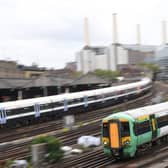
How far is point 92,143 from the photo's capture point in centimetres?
2656

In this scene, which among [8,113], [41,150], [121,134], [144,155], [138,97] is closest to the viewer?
[41,150]

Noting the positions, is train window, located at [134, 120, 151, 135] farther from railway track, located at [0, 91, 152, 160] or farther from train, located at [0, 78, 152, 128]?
train, located at [0, 78, 152, 128]

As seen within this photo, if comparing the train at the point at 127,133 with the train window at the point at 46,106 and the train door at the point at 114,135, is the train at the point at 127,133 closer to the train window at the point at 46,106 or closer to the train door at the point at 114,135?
the train door at the point at 114,135

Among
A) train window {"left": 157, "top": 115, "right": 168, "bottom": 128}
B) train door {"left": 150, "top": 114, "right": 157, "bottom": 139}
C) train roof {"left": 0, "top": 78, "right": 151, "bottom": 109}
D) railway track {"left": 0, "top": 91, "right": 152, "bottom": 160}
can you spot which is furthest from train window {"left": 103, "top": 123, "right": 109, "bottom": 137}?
train roof {"left": 0, "top": 78, "right": 151, "bottom": 109}

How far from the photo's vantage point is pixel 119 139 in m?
20.7

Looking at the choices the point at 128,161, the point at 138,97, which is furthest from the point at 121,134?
the point at 138,97

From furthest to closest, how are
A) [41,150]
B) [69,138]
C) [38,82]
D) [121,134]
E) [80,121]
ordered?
1. [38,82]
2. [80,121]
3. [69,138]
4. [121,134]
5. [41,150]

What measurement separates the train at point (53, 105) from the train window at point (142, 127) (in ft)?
54.3

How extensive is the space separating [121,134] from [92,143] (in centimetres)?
616

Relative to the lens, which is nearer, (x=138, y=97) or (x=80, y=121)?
(x=80, y=121)

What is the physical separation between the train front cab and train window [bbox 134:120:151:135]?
685 mm

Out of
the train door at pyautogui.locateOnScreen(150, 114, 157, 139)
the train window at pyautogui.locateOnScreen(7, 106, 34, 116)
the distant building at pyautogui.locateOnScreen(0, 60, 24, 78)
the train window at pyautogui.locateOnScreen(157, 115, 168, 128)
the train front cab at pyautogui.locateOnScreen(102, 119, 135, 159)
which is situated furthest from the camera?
the distant building at pyautogui.locateOnScreen(0, 60, 24, 78)

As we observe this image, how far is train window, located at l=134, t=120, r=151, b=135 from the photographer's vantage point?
70.2 feet

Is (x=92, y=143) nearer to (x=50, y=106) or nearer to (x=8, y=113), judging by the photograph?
(x=8, y=113)
